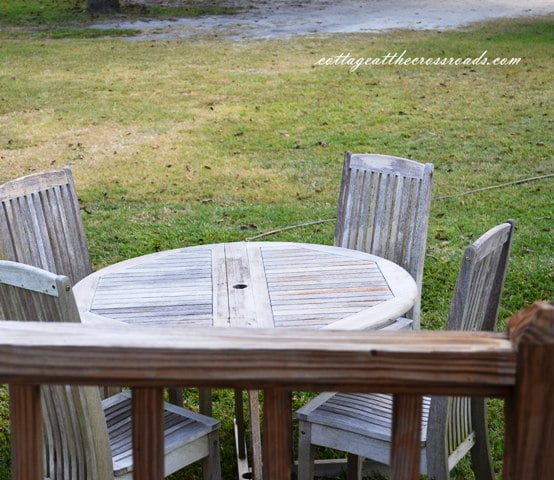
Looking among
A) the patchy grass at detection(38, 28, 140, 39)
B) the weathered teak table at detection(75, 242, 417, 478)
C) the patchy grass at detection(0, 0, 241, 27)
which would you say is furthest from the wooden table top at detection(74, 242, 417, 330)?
the patchy grass at detection(0, 0, 241, 27)

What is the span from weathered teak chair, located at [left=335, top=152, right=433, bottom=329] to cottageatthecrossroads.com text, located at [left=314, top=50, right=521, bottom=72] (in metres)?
9.79

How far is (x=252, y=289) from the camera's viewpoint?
3.79 m

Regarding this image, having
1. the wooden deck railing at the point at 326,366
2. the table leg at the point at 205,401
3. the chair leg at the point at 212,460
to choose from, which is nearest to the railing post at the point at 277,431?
the wooden deck railing at the point at 326,366

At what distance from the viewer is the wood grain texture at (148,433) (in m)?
1.24

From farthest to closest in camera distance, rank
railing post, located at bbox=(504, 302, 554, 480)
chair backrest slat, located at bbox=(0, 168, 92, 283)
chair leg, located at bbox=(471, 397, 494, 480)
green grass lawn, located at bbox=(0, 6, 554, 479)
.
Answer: green grass lawn, located at bbox=(0, 6, 554, 479) → chair backrest slat, located at bbox=(0, 168, 92, 283) → chair leg, located at bbox=(471, 397, 494, 480) → railing post, located at bbox=(504, 302, 554, 480)

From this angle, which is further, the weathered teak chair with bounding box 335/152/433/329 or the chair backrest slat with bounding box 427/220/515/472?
the weathered teak chair with bounding box 335/152/433/329

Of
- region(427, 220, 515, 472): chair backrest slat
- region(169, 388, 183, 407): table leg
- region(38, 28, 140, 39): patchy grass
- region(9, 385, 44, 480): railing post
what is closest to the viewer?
region(9, 385, 44, 480): railing post

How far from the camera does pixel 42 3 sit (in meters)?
23.2

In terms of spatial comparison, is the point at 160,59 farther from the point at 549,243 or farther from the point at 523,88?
the point at 549,243

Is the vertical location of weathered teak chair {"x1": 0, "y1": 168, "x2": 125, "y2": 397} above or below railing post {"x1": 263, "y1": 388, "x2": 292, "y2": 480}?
below

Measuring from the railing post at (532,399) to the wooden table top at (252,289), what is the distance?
211 cm

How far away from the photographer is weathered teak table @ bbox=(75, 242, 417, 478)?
3484 millimetres

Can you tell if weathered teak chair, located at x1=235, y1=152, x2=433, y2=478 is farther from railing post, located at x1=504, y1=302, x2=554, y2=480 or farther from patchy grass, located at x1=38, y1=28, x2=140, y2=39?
patchy grass, located at x1=38, y1=28, x2=140, y2=39

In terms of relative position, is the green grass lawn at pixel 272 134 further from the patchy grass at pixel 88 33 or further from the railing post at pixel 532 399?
the railing post at pixel 532 399
